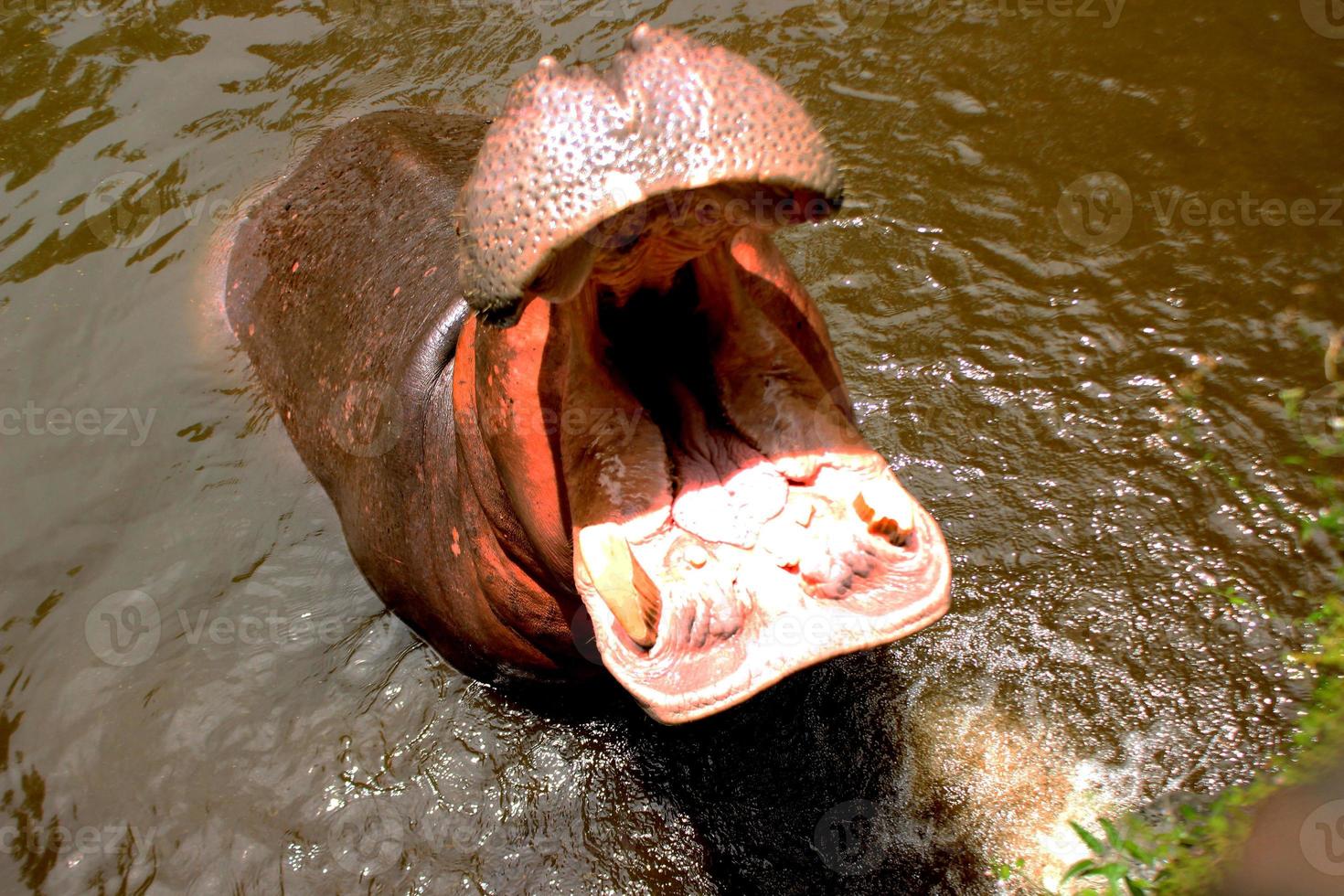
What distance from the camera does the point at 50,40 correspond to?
6.72 metres

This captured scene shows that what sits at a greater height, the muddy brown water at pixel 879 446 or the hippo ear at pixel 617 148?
the hippo ear at pixel 617 148

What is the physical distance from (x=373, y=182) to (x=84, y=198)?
2.60 m

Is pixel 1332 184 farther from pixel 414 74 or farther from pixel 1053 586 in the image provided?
pixel 414 74

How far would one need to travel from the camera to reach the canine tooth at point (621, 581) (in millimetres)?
2352

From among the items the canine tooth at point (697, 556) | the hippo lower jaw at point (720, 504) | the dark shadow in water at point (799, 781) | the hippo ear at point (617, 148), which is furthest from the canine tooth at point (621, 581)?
the dark shadow in water at point (799, 781)

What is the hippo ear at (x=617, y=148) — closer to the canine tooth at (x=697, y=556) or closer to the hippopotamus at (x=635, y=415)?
the hippopotamus at (x=635, y=415)

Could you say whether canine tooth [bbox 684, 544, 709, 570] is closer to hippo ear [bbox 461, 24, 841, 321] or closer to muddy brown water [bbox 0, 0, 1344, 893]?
hippo ear [bbox 461, 24, 841, 321]

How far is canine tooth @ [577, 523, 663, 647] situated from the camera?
2352 mm

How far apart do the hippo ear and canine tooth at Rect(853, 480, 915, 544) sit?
29.7 inches

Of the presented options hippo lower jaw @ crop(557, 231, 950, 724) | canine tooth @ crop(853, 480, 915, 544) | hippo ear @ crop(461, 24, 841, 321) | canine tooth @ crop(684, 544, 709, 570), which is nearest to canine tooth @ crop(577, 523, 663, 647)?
hippo lower jaw @ crop(557, 231, 950, 724)

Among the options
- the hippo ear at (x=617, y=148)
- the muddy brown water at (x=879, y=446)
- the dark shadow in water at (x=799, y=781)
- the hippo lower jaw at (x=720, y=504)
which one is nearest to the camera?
the hippo ear at (x=617, y=148)

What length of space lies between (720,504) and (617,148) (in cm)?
103

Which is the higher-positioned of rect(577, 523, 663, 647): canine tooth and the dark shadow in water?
rect(577, 523, 663, 647): canine tooth

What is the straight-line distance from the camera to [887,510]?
2.44 m
